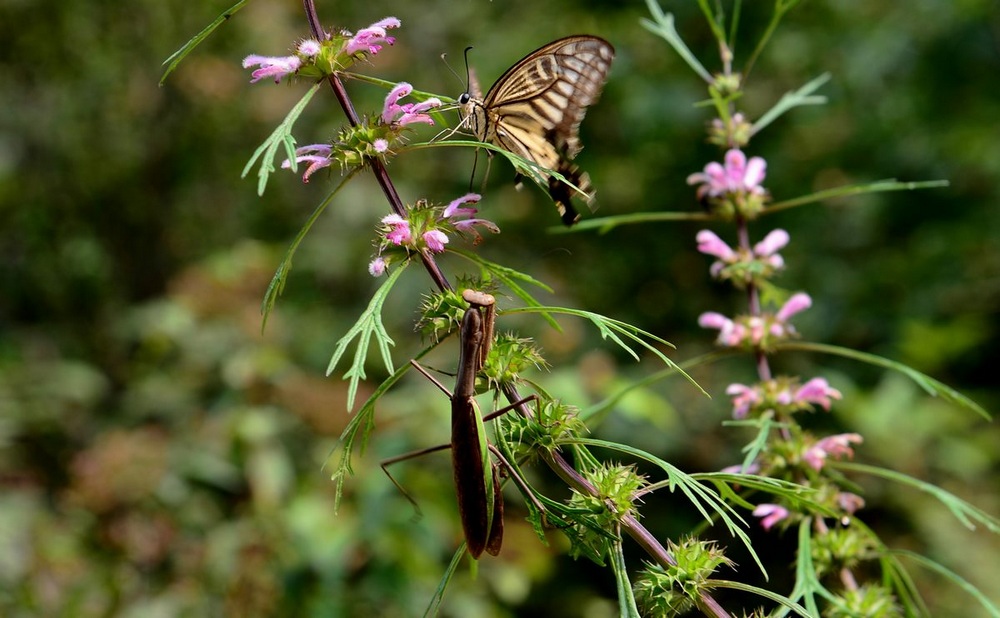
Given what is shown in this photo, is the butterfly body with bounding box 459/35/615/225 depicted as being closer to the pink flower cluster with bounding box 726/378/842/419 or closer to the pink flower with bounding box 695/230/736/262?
the pink flower with bounding box 695/230/736/262

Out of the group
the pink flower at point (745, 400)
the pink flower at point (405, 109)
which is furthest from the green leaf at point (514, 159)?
the pink flower at point (745, 400)

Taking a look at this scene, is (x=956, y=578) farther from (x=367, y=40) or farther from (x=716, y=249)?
(x=367, y=40)

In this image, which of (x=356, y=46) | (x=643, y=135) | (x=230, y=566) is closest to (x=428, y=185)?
(x=643, y=135)

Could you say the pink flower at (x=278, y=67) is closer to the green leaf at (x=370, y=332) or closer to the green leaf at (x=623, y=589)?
the green leaf at (x=370, y=332)

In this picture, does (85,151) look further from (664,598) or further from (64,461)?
(664,598)

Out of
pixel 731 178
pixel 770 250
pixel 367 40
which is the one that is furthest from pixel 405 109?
pixel 770 250
